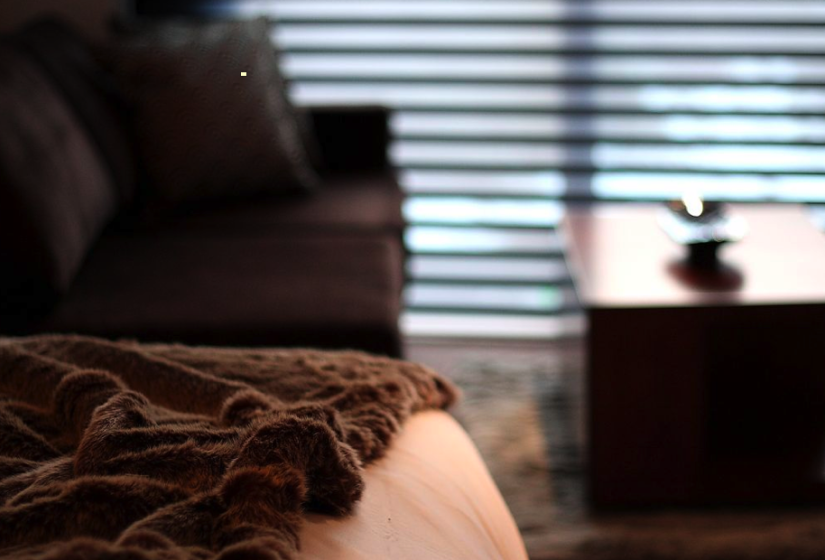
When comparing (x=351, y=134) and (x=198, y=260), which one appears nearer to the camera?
(x=198, y=260)

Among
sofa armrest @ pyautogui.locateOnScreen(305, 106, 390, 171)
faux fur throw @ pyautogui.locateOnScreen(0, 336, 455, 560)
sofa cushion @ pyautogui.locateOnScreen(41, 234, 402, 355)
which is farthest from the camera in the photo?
sofa armrest @ pyautogui.locateOnScreen(305, 106, 390, 171)

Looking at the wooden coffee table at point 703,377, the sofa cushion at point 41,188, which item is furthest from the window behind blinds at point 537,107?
the sofa cushion at point 41,188

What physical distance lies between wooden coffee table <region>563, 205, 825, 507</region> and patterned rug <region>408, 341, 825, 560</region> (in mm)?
53

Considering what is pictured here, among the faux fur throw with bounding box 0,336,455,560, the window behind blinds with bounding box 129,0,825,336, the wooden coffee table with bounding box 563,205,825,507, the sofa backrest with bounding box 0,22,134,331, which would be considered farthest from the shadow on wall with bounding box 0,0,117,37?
the faux fur throw with bounding box 0,336,455,560

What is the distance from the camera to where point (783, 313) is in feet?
6.22

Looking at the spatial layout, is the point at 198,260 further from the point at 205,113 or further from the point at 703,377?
the point at 703,377

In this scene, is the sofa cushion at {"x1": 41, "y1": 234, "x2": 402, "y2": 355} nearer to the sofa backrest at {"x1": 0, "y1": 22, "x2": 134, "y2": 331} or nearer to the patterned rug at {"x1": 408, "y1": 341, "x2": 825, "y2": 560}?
the sofa backrest at {"x1": 0, "y1": 22, "x2": 134, "y2": 331}

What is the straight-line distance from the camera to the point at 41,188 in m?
1.94

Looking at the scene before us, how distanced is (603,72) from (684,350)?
1.39 metres

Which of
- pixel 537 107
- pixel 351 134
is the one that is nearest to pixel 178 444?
pixel 351 134

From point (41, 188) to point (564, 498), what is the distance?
1180 millimetres

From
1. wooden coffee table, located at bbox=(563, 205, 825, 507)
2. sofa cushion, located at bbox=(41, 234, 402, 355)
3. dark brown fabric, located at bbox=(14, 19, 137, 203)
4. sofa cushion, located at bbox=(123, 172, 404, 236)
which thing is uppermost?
dark brown fabric, located at bbox=(14, 19, 137, 203)

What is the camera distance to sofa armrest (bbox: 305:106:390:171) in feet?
9.15

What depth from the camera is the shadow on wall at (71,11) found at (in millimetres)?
3029
